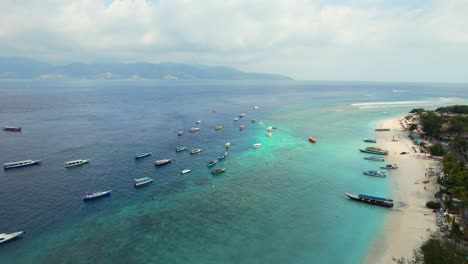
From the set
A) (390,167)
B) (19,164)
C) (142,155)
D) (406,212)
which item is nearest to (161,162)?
(142,155)

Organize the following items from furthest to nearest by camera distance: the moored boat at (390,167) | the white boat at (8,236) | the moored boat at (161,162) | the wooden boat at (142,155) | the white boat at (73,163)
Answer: the wooden boat at (142,155)
the moored boat at (161,162)
the white boat at (73,163)
the moored boat at (390,167)
the white boat at (8,236)

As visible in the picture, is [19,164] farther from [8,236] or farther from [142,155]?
[8,236]

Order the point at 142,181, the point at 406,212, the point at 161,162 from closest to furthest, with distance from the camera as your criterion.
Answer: the point at 406,212
the point at 142,181
the point at 161,162

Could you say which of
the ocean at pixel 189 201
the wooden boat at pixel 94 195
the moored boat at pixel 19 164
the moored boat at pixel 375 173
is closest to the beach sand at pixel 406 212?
the moored boat at pixel 375 173

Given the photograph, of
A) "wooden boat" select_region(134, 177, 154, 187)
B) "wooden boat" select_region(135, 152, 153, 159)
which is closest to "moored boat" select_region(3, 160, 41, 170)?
"wooden boat" select_region(135, 152, 153, 159)

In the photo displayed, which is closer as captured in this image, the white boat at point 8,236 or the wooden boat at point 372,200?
the white boat at point 8,236

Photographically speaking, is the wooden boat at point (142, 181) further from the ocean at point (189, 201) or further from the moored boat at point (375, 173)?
the moored boat at point (375, 173)

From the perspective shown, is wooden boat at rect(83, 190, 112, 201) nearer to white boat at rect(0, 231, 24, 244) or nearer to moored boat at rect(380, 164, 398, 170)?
white boat at rect(0, 231, 24, 244)

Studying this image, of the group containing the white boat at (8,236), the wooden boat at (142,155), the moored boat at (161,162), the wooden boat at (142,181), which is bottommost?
the white boat at (8,236)

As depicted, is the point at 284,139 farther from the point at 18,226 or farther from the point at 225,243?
the point at 18,226

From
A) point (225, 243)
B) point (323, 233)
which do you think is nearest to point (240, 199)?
point (225, 243)
